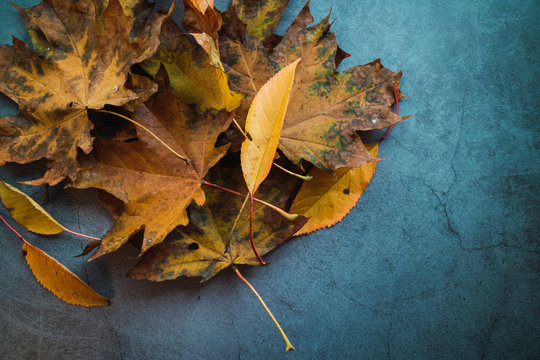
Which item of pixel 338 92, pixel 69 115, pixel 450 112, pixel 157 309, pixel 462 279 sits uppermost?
pixel 69 115

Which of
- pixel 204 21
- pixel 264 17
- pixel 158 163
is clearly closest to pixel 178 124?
pixel 158 163

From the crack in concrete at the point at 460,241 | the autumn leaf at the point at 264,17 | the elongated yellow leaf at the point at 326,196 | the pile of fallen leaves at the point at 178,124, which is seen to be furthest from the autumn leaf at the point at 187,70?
the crack in concrete at the point at 460,241

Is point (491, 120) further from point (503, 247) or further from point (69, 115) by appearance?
point (69, 115)

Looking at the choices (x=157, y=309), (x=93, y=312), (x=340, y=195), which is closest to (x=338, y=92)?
(x=340, y=195)

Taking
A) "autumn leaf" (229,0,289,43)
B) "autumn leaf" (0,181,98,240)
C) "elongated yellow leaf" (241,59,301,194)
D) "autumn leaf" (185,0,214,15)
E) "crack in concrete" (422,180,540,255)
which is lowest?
"crack in concrete" (422,180,540,255)

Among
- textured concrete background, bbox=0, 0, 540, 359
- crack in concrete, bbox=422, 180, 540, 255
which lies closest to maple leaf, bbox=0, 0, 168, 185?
textured concrete background, bbox=0, 0, 540, 359

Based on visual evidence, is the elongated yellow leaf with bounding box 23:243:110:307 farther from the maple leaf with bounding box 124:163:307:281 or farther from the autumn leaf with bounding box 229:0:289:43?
the autumn leaf with bounding box 229:0:289:43

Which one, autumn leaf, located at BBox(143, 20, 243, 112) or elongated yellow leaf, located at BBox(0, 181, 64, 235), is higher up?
autumn leaf, located at BBox(143, 20, 243, 112)

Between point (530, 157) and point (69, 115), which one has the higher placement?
point (69, 115)
